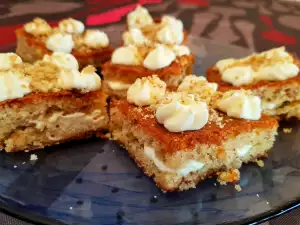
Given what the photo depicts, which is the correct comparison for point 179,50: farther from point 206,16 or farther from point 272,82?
point 206,16

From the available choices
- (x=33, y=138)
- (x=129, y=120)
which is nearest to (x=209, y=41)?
(x=129, y=120)

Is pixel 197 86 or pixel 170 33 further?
pixel 170 33

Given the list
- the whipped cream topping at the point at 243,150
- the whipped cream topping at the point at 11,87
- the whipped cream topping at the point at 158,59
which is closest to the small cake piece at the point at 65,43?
the whipped cream topping at the point at 158,59

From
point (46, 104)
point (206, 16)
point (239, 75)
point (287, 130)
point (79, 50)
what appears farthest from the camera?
point (206, 16)

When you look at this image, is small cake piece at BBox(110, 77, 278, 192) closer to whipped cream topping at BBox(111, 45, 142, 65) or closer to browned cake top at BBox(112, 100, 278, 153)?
browned cake top at BBox(112, 100, 278, 153)

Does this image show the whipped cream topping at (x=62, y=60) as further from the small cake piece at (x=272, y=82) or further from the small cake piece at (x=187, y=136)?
the small cake piece at (x=272, y=82)

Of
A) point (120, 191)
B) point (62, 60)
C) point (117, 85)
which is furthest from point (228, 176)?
point (62, 60)

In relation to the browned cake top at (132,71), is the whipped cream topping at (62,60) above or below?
above
